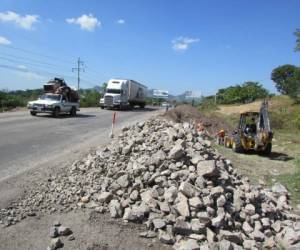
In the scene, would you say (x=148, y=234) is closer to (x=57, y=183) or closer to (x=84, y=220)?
(x=84, y=220)

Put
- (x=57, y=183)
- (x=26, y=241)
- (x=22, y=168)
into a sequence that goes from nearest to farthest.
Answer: (x=26, y=241) → (x=57, y=183) → (x=22, y=168)

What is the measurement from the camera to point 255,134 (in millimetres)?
17500

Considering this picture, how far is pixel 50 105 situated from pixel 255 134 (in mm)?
16708

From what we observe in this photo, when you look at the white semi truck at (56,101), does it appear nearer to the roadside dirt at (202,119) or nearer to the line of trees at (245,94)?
the roadside dirt at (202,119)

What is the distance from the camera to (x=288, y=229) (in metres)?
6.92

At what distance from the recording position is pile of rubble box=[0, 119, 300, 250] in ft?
21.2

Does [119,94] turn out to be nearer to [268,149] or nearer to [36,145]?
[268,149]

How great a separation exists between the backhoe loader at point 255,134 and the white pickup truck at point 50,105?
611 inches

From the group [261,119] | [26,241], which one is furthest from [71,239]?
[261,119]

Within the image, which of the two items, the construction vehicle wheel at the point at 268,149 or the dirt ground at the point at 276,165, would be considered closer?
the dirt ground at the point at 276,165

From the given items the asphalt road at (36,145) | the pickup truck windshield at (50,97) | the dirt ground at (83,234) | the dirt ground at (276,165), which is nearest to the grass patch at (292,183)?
the dirt ground at (276,165)

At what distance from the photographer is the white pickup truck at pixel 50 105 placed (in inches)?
1155

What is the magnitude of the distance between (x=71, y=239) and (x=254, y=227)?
316 centimetres

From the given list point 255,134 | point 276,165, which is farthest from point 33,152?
point 255,134
